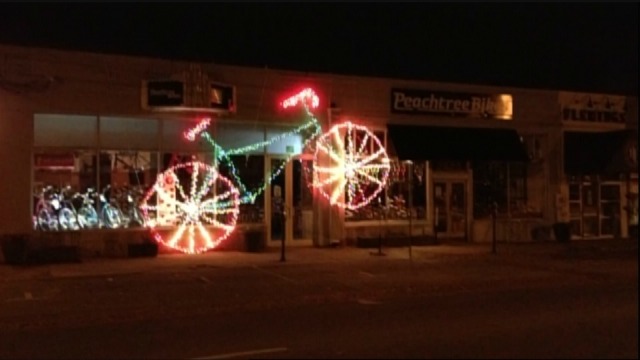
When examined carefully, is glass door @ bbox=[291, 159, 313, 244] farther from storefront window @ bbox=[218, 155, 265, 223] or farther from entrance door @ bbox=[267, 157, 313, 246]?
storefront window @ bbox=[218, 155, 265, 223]

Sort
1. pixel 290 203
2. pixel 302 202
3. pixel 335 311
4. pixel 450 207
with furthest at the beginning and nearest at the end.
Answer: pixel 450 207 → pixel 302 202 → pixel 290 203 → pixel 335 311

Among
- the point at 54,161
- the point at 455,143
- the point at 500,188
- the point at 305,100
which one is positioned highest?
the point at 305,100

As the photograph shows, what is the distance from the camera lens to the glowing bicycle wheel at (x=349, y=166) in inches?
903

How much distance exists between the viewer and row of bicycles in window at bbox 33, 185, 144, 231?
1975 cm

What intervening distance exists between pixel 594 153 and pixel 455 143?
5.47 metres

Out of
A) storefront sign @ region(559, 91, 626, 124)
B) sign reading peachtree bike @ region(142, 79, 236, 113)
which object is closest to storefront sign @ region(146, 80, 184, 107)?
sign reading peachtree bike @ region(142, 79, 236, 113)

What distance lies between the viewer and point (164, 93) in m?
20.5

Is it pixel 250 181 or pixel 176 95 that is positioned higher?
pixel 176 95

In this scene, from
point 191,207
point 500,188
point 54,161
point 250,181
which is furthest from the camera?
point 500,188

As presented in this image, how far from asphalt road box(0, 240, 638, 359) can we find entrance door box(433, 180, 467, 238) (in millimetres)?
5081

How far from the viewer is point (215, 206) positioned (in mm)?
21797

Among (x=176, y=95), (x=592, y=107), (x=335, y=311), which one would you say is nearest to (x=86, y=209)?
(x=176, y=95)

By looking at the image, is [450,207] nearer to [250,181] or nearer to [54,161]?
[250,181]

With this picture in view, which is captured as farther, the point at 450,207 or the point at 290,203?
the point at 450,207
